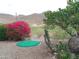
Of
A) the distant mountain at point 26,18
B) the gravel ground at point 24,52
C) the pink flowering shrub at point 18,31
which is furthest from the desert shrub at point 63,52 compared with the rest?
the distant mountain at point 26,18

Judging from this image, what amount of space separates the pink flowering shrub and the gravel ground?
1.13 m

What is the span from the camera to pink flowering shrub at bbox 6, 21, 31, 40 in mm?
10828

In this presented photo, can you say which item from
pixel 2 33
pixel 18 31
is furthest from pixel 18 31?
pixel 2 33

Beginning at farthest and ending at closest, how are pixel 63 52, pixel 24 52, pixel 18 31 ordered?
pixel 18 31, pixel 24 52, pixel 63 52

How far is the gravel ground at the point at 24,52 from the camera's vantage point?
805cm

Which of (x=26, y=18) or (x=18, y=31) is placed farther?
(x=26, y=18)

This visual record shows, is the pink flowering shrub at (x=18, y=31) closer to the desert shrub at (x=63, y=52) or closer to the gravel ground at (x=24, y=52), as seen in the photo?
the gravel ground at (x=24, y=52)

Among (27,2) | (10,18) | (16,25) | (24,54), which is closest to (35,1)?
(27,2)

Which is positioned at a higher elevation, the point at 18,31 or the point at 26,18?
the point at 26,18

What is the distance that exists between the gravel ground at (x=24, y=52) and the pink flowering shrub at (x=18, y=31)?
1.13m

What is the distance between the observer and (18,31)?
1084 cm

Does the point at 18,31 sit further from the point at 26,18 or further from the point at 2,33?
the point at 26,18

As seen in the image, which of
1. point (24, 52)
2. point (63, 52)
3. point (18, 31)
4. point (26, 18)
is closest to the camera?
point (63, 52)

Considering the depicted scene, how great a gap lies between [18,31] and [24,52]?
233cm
